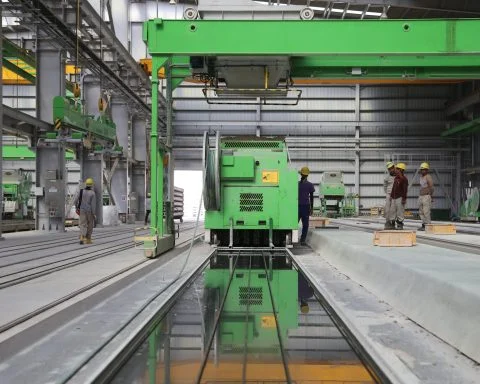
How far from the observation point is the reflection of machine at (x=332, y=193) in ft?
88.2

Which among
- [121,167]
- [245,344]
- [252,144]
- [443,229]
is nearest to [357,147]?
[121,167]

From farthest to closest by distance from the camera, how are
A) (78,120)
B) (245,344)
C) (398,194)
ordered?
(78,120) → (398,194) → (245,344)

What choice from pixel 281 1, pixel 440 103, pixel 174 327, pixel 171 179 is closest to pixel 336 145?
pixel 440 103

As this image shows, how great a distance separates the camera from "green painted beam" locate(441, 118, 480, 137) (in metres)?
27.2

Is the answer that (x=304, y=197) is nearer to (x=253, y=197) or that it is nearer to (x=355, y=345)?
(x=253, y=197)

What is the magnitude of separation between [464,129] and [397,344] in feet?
93.4

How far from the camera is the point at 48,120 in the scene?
16.2 metres

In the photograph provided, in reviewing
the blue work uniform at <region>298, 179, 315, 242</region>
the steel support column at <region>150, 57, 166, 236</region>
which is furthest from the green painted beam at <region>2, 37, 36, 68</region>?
the blue work uniform at <region>298, 179, 315, 242</region>

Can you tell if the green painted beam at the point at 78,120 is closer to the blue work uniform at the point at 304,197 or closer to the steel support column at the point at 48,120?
the steel support column at the point at 48,120

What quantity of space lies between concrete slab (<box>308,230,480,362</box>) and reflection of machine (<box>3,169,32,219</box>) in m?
19.3

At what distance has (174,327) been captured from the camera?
3980 mm

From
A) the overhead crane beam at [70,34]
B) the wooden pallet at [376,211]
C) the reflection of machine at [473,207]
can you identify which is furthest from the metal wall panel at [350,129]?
the overhead crane beam at [70,34]

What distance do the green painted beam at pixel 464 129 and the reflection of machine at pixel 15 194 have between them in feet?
76.1

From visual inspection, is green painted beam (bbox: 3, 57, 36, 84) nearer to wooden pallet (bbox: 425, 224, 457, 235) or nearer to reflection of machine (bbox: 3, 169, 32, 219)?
reflection of machine (bbox: 3, 169, 32, 219)
